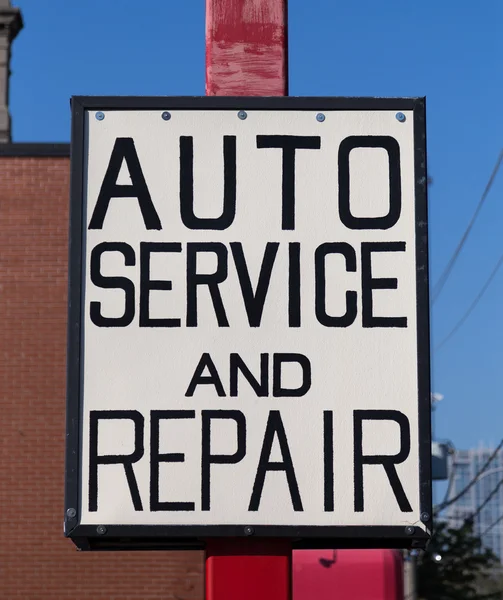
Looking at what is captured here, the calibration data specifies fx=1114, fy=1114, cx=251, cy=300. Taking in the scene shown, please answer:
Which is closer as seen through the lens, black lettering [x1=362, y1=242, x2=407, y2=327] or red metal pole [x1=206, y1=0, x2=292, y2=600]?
black lettering [x1=362, y1=242, x2=407, y2=327]

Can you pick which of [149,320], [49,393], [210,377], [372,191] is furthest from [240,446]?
[49,393]

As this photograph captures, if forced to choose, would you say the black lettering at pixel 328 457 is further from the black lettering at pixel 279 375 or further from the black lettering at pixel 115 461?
the black lettering at pixel 115 461

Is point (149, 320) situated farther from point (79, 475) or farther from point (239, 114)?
point (239, 114)

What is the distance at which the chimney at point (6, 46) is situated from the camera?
23.4 meters

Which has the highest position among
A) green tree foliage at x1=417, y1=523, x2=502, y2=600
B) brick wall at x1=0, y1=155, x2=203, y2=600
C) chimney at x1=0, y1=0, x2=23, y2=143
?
chimney at x1=0, y1=0, x2=23, y2=143

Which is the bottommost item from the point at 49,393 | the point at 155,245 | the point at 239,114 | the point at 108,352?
the point at 49,393

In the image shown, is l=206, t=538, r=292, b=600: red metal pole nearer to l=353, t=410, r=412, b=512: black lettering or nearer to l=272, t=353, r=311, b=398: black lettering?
l=353, t=410, r=412, b=512: black lettering

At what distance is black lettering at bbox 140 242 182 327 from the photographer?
288 cm

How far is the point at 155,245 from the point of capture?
294cm

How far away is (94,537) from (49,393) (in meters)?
17.0

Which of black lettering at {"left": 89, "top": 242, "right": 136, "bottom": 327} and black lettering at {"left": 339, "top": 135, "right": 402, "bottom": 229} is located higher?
black lettering at {"left": 339, "top": 135, "right": 402, "bottom": 229}

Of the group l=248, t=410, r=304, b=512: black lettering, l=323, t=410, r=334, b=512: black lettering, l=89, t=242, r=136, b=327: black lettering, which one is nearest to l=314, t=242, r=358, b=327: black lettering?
l=323, t=410, r=334, b=512: black lettering

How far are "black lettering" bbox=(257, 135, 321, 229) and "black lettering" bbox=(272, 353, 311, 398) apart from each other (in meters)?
0.35

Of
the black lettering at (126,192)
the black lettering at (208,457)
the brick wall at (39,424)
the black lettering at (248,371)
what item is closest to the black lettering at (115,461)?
the black lettering at (208,457)
